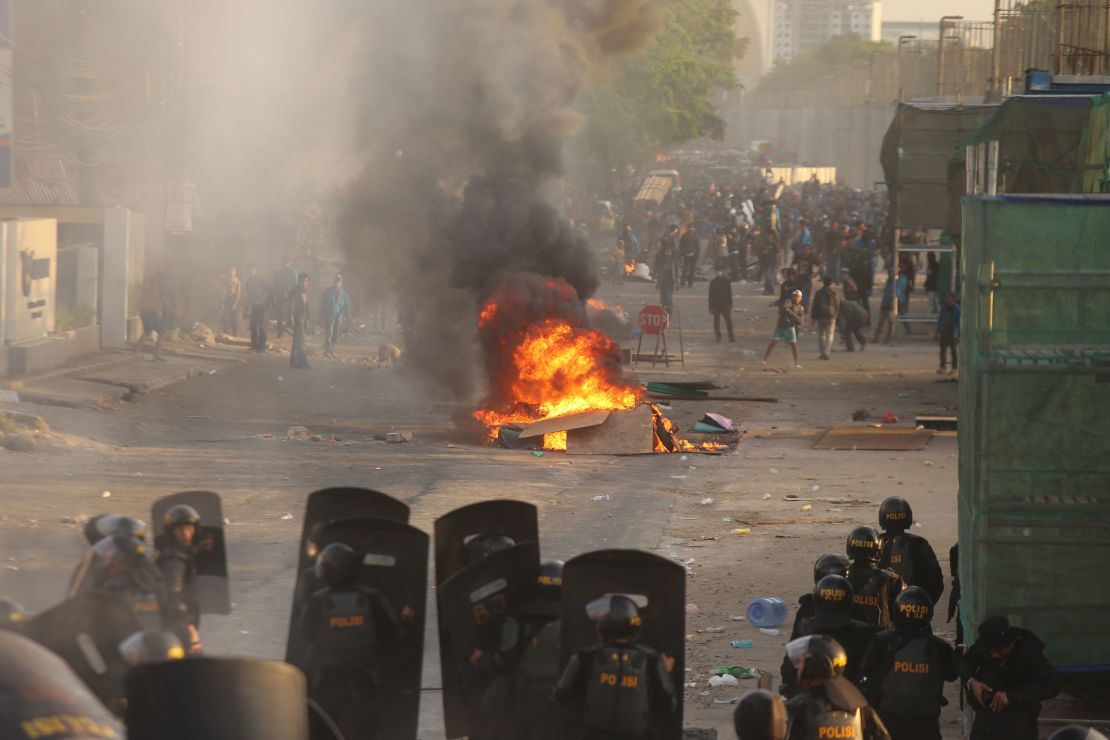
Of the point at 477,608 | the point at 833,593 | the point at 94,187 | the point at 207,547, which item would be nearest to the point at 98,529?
the point at 207,547

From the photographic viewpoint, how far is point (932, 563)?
9.16 metres

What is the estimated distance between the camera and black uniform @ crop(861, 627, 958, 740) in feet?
24.0

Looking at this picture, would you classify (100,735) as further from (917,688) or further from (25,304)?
Result: (25,304)

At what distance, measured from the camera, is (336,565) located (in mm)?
7141

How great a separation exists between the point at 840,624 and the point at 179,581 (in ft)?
10.2

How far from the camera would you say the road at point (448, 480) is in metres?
11.0

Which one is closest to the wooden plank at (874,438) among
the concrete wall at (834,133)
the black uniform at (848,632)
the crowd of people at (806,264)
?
the crowd of people at (806,264)

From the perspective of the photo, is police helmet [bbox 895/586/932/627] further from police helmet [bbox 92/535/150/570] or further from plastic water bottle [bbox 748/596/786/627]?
police helmet [bbox 92/535/150/570]

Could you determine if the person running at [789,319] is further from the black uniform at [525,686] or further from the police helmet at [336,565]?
the police helmet at [336,565]

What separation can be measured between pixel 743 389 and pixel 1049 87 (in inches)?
317

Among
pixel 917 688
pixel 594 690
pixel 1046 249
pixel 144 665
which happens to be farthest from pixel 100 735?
pixel 1046 249

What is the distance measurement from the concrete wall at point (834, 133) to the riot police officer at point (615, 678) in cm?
5601

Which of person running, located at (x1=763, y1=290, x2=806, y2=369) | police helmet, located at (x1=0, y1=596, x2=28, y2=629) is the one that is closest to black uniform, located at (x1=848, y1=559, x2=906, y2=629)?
police helmet, located at (x1=0, y1=596, x2=28, y2=629)

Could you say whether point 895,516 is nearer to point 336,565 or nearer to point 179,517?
point 336,565
